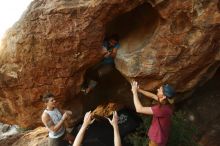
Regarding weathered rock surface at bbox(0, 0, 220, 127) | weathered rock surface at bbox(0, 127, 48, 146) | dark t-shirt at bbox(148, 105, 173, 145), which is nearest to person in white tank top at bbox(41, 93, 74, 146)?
weathered rock surface at bbox(0, 0, 220, 127)

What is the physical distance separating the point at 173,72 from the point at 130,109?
243 cm

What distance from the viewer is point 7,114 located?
10.7m

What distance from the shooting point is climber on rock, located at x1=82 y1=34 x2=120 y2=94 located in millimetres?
9422

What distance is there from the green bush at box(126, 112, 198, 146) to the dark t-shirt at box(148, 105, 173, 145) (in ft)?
4.08

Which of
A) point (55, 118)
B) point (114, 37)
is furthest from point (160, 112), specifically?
point (114, 37)

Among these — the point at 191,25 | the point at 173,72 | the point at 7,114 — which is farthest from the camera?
the point at 7,114

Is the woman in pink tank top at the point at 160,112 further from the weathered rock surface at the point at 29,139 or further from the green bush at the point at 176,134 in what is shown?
the weathered rock surface at the point at 29,139

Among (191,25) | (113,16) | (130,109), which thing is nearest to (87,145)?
(130,109)

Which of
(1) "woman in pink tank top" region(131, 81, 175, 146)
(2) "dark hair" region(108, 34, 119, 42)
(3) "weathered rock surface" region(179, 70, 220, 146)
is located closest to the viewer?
(1) "woman in pink tank top" region(131, 81, 175, 146)

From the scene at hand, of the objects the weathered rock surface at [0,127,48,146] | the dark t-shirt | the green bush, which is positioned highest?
the dark t-shirt

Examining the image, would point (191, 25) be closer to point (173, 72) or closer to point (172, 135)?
point (173, 72)

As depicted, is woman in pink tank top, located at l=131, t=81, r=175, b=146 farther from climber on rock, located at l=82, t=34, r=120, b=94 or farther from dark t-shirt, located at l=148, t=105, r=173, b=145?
climber on rock, located at l=82, t=34, r=120, b=94

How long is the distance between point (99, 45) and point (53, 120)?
220 cm

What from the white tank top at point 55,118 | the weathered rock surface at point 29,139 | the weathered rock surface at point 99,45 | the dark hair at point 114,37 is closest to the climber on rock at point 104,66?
the dark hair at point 114,37
